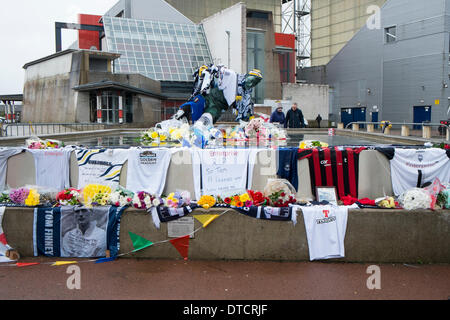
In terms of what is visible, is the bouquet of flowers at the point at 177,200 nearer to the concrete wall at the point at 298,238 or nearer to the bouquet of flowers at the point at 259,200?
the concrete wall at the point at 298,238

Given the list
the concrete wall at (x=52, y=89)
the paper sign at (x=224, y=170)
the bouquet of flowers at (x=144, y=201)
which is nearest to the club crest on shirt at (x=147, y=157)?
the paper sign at (x=224, y=170)

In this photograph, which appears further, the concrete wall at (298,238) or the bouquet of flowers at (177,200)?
the bouquet of flowers at (177,200)

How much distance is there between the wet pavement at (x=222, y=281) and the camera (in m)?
5.08

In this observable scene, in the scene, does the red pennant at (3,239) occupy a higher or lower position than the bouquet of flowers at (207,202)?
lower

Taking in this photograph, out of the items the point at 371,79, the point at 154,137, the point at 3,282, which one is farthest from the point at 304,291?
the point at 371,79

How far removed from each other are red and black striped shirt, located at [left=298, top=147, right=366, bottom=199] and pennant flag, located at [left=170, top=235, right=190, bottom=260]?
3103mm

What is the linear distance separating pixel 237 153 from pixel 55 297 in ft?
15.1

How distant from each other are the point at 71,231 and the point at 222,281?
106 inches

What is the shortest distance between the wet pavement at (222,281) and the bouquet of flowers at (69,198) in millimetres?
928

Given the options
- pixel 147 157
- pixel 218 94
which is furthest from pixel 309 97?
pixel 147 157

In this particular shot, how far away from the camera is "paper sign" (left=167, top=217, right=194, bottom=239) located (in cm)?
641

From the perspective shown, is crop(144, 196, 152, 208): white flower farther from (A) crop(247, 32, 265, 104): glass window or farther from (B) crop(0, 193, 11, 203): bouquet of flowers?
(A) crop(247, 32, 265, 104): glass window

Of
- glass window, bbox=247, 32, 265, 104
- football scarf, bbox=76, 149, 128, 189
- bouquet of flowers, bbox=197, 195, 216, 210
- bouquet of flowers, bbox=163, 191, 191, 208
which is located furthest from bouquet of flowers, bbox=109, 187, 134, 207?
glass window, bbox=247, 32, 265, 104

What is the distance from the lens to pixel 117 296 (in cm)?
505
